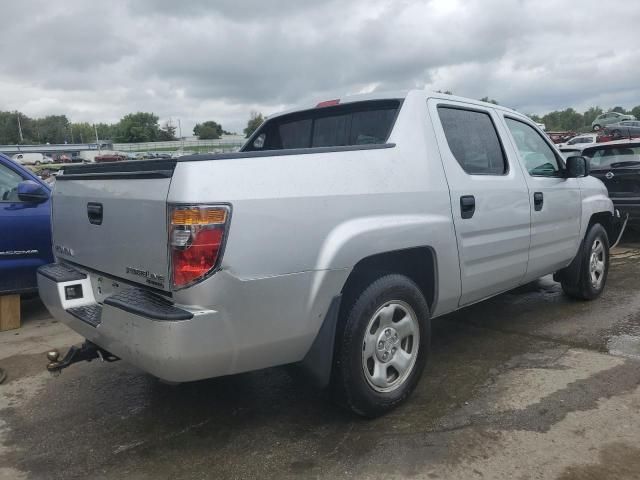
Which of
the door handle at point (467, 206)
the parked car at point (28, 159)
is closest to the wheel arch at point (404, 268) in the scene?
the door handle at point (467, 206)

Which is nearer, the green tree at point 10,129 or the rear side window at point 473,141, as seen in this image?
the rear side window at point 473,141

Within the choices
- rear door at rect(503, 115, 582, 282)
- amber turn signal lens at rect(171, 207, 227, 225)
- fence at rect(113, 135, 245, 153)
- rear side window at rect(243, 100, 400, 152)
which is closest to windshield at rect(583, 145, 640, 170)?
rear door at rect(503, 115, 582, 282)

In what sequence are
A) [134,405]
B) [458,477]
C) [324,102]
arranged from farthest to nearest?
[324,102] < [134,405] < [458,477]

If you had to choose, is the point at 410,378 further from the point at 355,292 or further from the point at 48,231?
the point at 48,231

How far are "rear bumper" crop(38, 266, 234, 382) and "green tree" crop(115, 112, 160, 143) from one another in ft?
390

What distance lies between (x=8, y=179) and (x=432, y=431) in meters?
4.58

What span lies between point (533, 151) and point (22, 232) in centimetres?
460

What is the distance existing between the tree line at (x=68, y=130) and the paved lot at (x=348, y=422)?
106 metres

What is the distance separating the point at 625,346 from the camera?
13.7 feet

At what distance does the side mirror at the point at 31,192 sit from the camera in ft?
16.5

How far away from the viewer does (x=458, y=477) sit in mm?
2529

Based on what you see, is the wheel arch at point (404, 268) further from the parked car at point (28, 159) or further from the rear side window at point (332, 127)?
the parked car at point (28, 159)

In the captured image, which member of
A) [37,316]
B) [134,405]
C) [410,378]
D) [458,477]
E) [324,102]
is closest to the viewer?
[458,477]

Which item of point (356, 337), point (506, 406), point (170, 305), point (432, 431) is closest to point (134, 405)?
point (170, 305)
